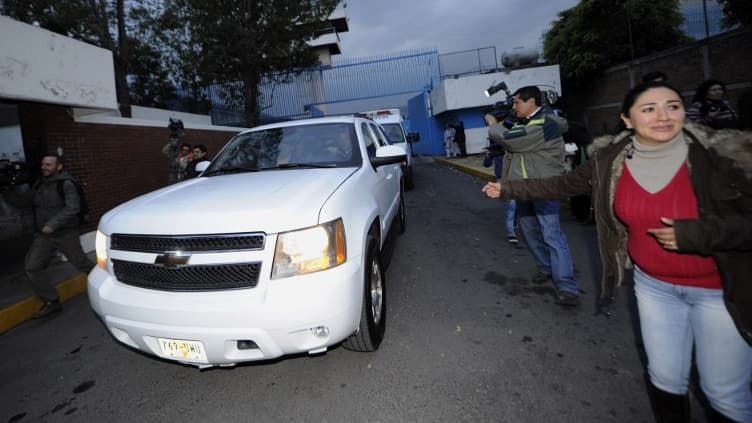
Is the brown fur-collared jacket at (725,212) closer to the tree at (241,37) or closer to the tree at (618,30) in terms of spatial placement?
the tree at (618,30)

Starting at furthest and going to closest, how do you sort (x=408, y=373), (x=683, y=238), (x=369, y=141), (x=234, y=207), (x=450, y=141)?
(x=450, y=141), (x=369, y=141), (x=408, y=373), (x=234, y=207), (x=683, y=238)

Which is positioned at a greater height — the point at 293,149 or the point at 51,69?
the point at 51,69

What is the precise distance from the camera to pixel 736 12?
33.3 ft

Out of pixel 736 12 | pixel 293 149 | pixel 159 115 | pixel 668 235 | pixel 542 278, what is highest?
pixel 736 12

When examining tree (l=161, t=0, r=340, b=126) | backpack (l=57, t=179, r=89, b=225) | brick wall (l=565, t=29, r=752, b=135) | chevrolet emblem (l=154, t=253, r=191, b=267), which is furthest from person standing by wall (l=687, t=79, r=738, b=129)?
tree (l=161, t=0, r=340, b=126)

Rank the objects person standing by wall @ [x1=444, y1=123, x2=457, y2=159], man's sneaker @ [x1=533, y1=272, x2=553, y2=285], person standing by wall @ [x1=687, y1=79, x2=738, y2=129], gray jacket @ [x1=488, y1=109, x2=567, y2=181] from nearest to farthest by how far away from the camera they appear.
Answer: gray jacket @ [x1=488, y1=109, x2=567, y2=181] < man's sneaker @ [x1=533, y1=272, x2=553, y2=285] < person standing by wall @ [x1=687, y1=79, x2=738, y2=129] < person standing by wall @ [x1=444, y1=123, x2=457, y2=159]

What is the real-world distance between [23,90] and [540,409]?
686 cm

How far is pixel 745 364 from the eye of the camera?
1550 millimetres

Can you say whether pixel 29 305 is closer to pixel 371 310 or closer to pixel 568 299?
pixel 371 310

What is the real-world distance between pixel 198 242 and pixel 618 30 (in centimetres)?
1756

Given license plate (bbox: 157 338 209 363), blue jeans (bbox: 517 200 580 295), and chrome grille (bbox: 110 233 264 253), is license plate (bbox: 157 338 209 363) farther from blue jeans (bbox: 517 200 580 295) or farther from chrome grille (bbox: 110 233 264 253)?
blue jeans (bbox: 517 200 580 295)

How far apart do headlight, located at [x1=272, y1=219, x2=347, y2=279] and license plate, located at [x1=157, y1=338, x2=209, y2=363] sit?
0.60 meters

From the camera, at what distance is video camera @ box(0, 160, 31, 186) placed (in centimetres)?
509

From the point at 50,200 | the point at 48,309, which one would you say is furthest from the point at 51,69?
the point at 48,309
